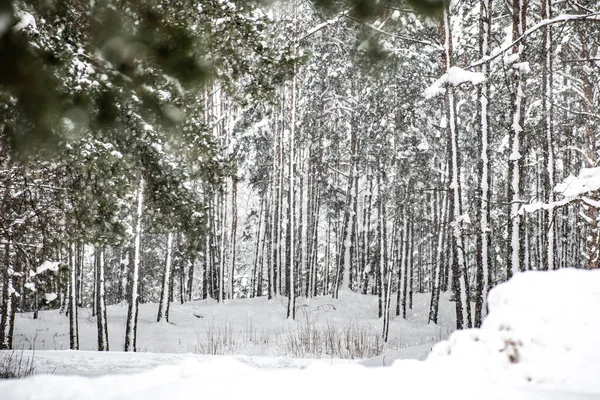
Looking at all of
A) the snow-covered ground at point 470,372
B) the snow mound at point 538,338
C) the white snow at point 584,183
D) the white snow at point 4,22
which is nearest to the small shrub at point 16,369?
the snow-covered ground at point 470,372

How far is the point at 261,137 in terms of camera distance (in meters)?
20.5

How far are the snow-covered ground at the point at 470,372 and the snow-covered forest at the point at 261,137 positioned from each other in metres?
1.32

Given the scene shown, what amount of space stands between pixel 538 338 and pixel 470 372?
37cm

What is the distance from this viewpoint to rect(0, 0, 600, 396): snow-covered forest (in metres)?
2.52

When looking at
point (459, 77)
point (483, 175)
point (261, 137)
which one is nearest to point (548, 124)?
point (483, 175)

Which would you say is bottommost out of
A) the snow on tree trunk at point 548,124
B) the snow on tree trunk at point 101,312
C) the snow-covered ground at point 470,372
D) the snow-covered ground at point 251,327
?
the snow-covered ground at point 251,327

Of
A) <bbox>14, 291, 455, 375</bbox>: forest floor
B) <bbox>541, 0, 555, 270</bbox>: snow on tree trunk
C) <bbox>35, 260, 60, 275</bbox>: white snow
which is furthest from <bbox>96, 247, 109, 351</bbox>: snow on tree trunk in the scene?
<bbox>541, 0, 555, 270</bbox>: snow on tree trunk

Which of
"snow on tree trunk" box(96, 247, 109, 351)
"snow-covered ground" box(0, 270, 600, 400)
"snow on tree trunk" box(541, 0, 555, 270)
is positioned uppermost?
"snow on tree trunk" box(541, 0, 555, 270)

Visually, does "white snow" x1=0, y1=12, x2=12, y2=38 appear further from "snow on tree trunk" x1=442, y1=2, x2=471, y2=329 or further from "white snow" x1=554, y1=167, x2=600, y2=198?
"snow on tree trunk" x1=442, y1=2, x2=471, y2=329

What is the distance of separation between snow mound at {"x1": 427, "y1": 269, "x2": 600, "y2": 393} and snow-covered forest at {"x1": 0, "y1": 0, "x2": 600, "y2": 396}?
1440 mm

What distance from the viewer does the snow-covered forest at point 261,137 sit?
252 cm

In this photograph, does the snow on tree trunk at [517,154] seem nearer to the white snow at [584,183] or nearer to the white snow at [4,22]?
the white snow at [584,183]

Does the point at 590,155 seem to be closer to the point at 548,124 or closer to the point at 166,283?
the point at 548,124

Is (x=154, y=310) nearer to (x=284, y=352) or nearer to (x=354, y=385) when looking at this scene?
(x=284, y=352)
